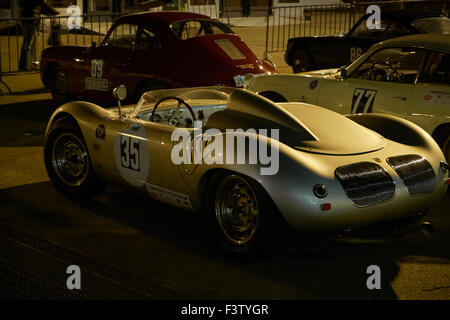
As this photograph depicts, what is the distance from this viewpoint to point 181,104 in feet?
22.1

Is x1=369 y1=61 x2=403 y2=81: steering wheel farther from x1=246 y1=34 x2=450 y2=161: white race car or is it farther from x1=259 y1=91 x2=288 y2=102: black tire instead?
x1=259 y1=91 x2=288 y2=102: black tire

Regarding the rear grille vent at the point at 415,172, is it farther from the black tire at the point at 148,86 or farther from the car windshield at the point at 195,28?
the car windshield at the point at 195,28

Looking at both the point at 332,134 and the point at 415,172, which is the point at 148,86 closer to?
the point at 332,134

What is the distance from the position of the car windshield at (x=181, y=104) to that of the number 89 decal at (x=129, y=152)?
1.11 feet

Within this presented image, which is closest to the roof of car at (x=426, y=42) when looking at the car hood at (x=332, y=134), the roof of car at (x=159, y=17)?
the car hood at (x=332, y=134)

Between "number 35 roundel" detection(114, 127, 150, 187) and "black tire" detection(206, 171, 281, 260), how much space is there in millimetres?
781


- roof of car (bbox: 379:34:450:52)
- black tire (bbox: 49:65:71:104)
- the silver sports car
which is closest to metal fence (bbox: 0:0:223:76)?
black tire (bbox: 49:65:71:104)

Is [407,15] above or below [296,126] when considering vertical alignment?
above

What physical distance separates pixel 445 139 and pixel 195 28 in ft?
16.1

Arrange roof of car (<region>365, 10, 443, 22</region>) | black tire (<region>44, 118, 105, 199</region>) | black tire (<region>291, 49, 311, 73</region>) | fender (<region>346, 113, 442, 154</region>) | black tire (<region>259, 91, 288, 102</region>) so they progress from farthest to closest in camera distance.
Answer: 1. black tire (<region>291, 49, 311, 73</region>)
2. roof of car (<region>365, 10, 443, 22</region>)
3. black tire (<region>259, 91, 288, 102</region>)
4. black tire (<region>44, 118, 105, 199</region>)
5. fender (<region>346, 113, 442, 154</region>)

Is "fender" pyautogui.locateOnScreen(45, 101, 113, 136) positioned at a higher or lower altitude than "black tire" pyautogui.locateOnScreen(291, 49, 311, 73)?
lower

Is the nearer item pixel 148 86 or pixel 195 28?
pixel 148 86

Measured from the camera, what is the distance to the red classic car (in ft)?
34.6

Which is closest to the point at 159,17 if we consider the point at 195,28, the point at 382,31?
the point at 195,28
